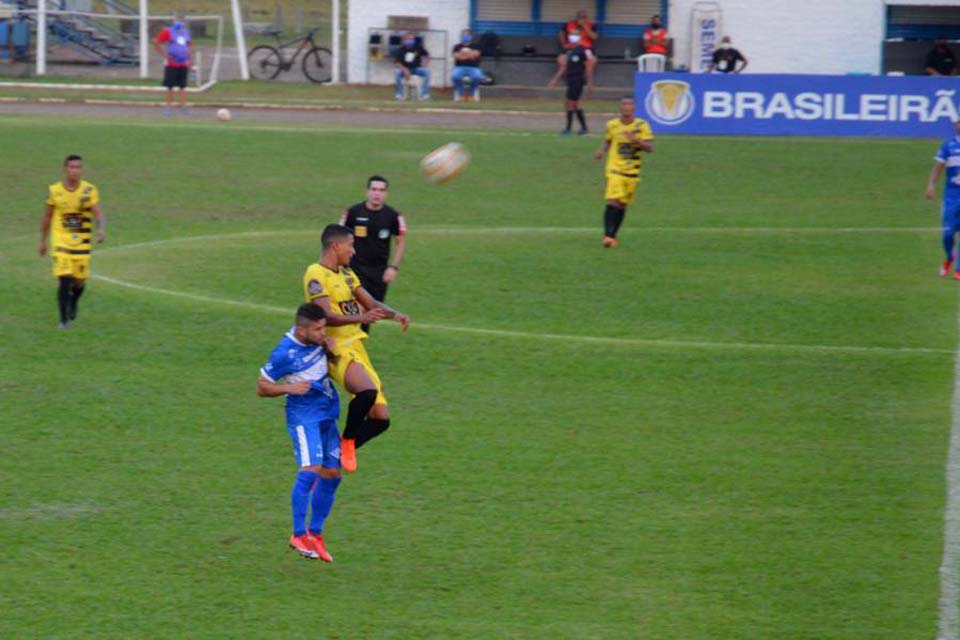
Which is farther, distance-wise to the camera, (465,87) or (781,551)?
(465,87)

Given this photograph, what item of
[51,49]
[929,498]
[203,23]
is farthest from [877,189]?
[203,23]

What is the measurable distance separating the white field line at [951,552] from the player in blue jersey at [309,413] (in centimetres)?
421

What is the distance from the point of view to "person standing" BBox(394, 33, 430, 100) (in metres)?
44.0

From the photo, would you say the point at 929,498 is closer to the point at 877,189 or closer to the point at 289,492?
the point at 289,492

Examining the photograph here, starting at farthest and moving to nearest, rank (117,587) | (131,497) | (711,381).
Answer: (711,381), (131,497), (117,587)

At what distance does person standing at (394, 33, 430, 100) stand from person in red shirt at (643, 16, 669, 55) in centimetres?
679

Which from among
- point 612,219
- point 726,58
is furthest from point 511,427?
point 726,58

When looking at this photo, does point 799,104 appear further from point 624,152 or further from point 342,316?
point 342,316

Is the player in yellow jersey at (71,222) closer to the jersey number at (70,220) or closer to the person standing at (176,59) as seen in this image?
the jersey number at (70,220)

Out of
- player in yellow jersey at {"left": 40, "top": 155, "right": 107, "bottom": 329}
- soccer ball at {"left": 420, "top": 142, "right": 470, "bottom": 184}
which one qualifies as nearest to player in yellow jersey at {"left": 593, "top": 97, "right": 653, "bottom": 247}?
soccer ball at {"left": 420, "top": 142, "right": 470, "bottom": 184}

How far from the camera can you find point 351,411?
1047 cm

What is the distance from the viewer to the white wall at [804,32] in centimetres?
4597

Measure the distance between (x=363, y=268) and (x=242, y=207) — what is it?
1164 centimetres

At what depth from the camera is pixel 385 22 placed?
1834 inches
